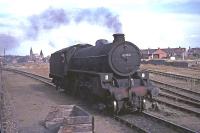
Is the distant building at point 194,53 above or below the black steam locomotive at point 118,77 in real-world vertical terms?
above

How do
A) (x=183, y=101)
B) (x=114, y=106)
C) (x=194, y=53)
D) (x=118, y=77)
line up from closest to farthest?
(x=114, y=106) < (x=118, y=77) < (x=183, y=101) < (x=194, y=53)

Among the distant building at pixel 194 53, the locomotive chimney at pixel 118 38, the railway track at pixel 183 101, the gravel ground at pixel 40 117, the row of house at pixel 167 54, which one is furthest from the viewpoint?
the distant building at pixel 194 53

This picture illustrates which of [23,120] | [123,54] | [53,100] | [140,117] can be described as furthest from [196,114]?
[53,100]

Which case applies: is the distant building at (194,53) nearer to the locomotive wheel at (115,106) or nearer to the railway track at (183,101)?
the railway track at (183,101)

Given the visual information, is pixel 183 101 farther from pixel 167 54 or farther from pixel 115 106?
pixel 167 54

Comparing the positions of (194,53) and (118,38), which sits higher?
(194,53)

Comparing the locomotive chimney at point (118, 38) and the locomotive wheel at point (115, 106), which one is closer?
the locomotive wheel at point (115, 106)

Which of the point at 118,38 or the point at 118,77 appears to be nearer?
the point at 118,38

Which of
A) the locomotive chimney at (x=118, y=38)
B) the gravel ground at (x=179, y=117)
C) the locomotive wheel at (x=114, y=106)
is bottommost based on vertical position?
the gravel ground at (x=179, y=117)

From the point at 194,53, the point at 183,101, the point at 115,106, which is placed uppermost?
the point at 194,53

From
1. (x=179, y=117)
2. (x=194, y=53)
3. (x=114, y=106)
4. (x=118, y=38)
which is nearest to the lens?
(x=179, y=117)

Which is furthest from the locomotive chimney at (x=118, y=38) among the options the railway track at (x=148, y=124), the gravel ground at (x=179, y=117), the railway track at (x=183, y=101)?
the railway track at (x=183, y=101)

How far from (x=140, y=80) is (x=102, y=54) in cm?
193

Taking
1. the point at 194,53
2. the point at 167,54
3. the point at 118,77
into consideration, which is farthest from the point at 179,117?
the point at 194,53
